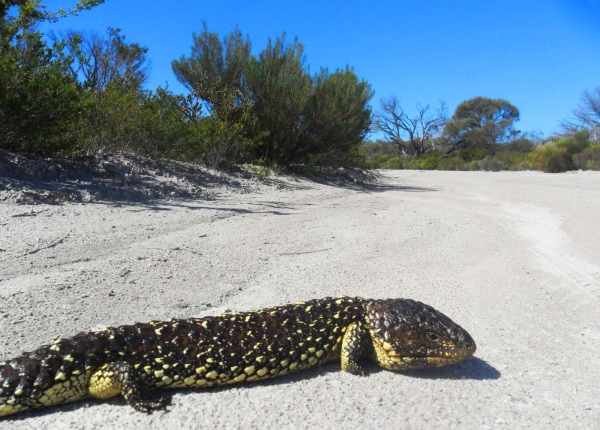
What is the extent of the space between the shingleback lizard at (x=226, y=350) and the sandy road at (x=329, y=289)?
103mm

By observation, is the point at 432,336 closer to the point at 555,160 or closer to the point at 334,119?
the point at 334,119

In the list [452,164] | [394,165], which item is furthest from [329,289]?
[394,165]

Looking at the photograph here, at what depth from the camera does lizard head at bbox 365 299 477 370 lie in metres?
3.06

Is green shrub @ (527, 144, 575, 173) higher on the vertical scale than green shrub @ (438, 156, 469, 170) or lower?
higher

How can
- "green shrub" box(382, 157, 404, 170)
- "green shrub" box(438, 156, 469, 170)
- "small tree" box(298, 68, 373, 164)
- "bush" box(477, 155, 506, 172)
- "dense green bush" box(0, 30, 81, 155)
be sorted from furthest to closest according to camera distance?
"green shrub" box(382, 157, 404, 170) → "green shrub" box(438, 156, 469, 170) → "bush" box(477, 155, 506, 172) → "small tree" box(298, 68, 373, 164) → "dense green bush" box(0, 30, 81, 155)

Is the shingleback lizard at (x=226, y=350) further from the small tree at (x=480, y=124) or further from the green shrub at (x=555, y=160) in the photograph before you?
the small tree at (x=480, y=124)

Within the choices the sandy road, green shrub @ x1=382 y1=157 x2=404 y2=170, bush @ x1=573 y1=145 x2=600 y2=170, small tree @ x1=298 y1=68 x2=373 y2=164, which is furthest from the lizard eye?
green shrub @ x1=382 y1=157 x2=404 y2=170

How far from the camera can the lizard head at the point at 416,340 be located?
10.0 ft

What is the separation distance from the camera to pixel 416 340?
3.08 meters

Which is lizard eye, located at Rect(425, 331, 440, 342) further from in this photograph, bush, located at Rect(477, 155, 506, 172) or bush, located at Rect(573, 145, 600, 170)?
bush, located at Rect(477, 155, 506, 172)

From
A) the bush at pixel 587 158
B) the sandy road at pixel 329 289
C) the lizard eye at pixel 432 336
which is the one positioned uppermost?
the bush at pixel 587 158

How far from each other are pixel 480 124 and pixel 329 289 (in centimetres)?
6768

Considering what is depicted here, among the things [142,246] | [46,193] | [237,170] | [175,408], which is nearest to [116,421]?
[175,408]

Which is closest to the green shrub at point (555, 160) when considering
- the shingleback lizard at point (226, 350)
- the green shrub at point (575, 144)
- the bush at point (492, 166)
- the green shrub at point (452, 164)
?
the green shrub at point (575, 144)
